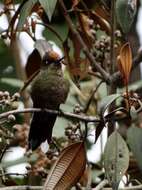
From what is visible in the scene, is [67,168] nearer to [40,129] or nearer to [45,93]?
[40,129]

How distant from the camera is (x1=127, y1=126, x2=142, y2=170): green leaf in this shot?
5.46ft

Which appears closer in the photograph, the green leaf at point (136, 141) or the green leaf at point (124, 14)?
the green leaf at point (136, 141)

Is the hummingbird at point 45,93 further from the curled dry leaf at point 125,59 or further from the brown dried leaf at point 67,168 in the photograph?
the curled dry leaf at point 125,59

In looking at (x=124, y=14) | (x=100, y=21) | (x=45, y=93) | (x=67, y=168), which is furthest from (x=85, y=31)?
(x=67, y=168)

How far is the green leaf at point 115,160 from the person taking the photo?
1761 millimetres

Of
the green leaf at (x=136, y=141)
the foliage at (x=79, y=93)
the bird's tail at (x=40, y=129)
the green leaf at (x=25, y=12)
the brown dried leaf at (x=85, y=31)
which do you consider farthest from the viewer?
the brown dried leaf at (x=85, y=31)

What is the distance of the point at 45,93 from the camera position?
7.98 feet

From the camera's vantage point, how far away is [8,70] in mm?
3502

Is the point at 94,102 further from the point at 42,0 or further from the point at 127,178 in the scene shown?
the point at 42,0

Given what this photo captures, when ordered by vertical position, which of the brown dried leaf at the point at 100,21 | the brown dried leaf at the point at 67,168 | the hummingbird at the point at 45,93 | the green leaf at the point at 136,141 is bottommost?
the brown dried leaf at the point at 67,168

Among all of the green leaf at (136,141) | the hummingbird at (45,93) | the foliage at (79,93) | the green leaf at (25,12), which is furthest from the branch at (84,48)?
the green leaf at (136,141)

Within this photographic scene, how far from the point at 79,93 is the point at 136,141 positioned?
142 cm

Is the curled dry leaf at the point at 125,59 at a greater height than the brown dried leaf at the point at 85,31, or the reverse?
the brown dried leaf at the point at 85,31

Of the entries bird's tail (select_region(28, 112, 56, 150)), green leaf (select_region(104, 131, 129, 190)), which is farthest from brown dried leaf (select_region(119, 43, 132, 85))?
bird's tail (select_region(28, 112, 56, 150))
